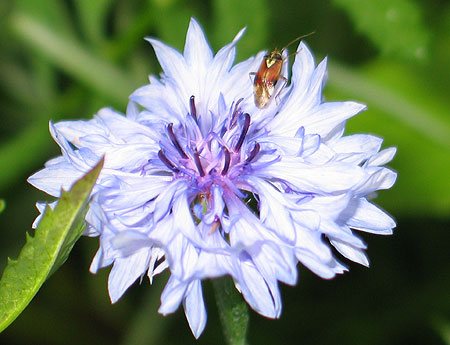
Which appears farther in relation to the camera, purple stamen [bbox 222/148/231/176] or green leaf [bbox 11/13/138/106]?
green leaf [bbox 11/13/138/106]

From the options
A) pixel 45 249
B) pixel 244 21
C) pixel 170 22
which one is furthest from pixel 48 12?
pixel 45 249

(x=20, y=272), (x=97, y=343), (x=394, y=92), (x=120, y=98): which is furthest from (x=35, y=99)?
(x=20, y=272)

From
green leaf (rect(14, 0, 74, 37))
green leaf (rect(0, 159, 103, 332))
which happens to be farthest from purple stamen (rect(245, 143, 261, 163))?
green leaf (rect(14, 0, 74, 37))

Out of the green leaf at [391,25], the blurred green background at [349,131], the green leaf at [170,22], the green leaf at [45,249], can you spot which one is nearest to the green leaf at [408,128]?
the blurred green background at [349,131]

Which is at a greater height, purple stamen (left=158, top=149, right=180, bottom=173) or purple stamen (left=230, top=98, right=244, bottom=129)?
purple stamen (left=230, top=98, right=244, bottom=129)

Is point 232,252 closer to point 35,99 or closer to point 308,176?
point 308,176

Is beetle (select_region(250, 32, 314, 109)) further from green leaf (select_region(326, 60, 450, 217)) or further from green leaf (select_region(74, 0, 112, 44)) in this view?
green leaf (select_region(74, 0, 112, 44))

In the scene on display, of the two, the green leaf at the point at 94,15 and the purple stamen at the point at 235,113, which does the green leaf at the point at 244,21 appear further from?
the purple stamen at the point at 235,113
